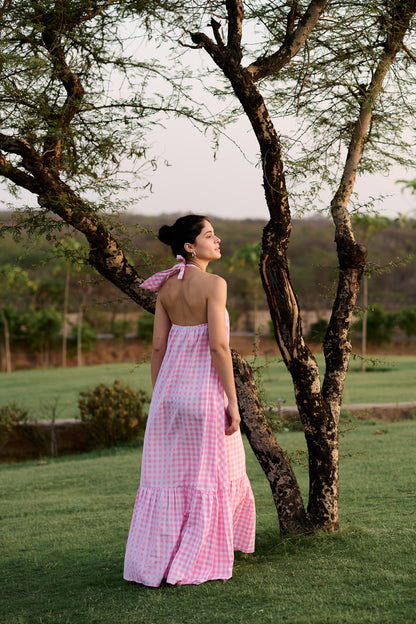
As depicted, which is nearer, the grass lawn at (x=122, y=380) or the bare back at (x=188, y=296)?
the bare back at (x=188, y=296)

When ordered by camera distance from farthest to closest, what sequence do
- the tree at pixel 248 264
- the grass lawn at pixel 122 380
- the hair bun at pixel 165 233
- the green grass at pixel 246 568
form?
1. the tree at pixel 248 264
2. the grass lawn at pixel 122 380
3. the hair bun at pixel 165 233
4. the green grass at pixel 246 568

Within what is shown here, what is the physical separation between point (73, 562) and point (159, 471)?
1.12 m

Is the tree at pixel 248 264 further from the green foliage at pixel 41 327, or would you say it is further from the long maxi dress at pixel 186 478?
the long maxi dress at pixel 186 478

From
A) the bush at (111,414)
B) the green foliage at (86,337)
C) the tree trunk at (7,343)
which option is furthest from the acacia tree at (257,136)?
the green foliage at (86,337)

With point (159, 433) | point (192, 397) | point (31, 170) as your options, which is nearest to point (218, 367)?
point (192, 397)

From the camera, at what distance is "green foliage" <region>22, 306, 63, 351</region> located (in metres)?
24.9

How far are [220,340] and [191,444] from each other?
51 centimetres

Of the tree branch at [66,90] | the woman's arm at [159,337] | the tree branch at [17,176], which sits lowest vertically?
the woman's arm at [159,337]

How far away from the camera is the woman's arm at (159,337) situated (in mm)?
3486

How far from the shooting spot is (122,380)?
16.3 meters

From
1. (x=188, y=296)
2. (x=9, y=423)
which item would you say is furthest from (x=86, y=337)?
(x=188, y=296)

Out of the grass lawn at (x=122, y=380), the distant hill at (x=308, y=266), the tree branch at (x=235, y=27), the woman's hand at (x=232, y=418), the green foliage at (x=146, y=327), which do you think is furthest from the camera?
the distant hill at (x=308, y=266)

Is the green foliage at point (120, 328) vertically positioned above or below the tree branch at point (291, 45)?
below

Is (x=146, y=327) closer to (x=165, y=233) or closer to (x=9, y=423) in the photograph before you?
(x=9, y=423)
